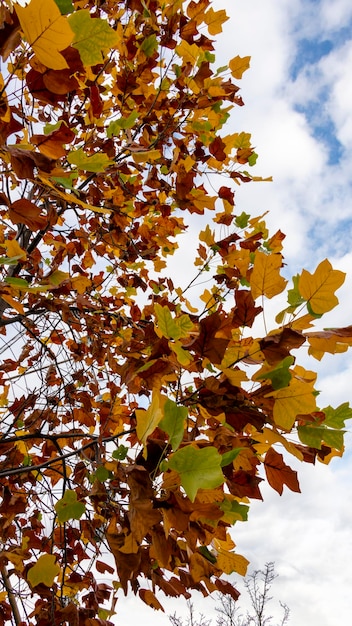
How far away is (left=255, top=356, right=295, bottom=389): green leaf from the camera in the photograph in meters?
0.63

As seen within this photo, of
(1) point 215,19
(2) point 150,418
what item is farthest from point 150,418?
(1) point 215,19

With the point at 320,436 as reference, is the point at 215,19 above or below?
above

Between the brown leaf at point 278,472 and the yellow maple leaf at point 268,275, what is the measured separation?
30 cm

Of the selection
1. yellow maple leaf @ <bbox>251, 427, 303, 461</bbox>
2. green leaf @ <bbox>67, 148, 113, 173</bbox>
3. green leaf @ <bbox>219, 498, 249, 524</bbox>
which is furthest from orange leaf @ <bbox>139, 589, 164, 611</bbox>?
green leaf @ <bbox>67, 148, 113, 173</bbox>

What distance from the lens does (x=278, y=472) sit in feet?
2.60

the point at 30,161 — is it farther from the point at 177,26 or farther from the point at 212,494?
the point at 177,26

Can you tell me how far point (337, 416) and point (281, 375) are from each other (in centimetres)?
16

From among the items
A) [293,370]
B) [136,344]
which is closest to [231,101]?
[136,344]

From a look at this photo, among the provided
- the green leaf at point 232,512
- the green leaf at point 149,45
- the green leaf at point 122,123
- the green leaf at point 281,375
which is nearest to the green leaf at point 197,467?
the green leaf at point 281,375

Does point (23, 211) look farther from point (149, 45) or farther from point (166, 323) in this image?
point (149, 45)

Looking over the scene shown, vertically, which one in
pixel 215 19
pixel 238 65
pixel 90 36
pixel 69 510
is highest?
pixel 215 19

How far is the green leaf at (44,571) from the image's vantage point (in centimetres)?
91

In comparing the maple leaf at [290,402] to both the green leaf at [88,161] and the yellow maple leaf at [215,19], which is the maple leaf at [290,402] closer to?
the green leaf at [88,161]

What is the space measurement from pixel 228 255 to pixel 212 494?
1383 mm
